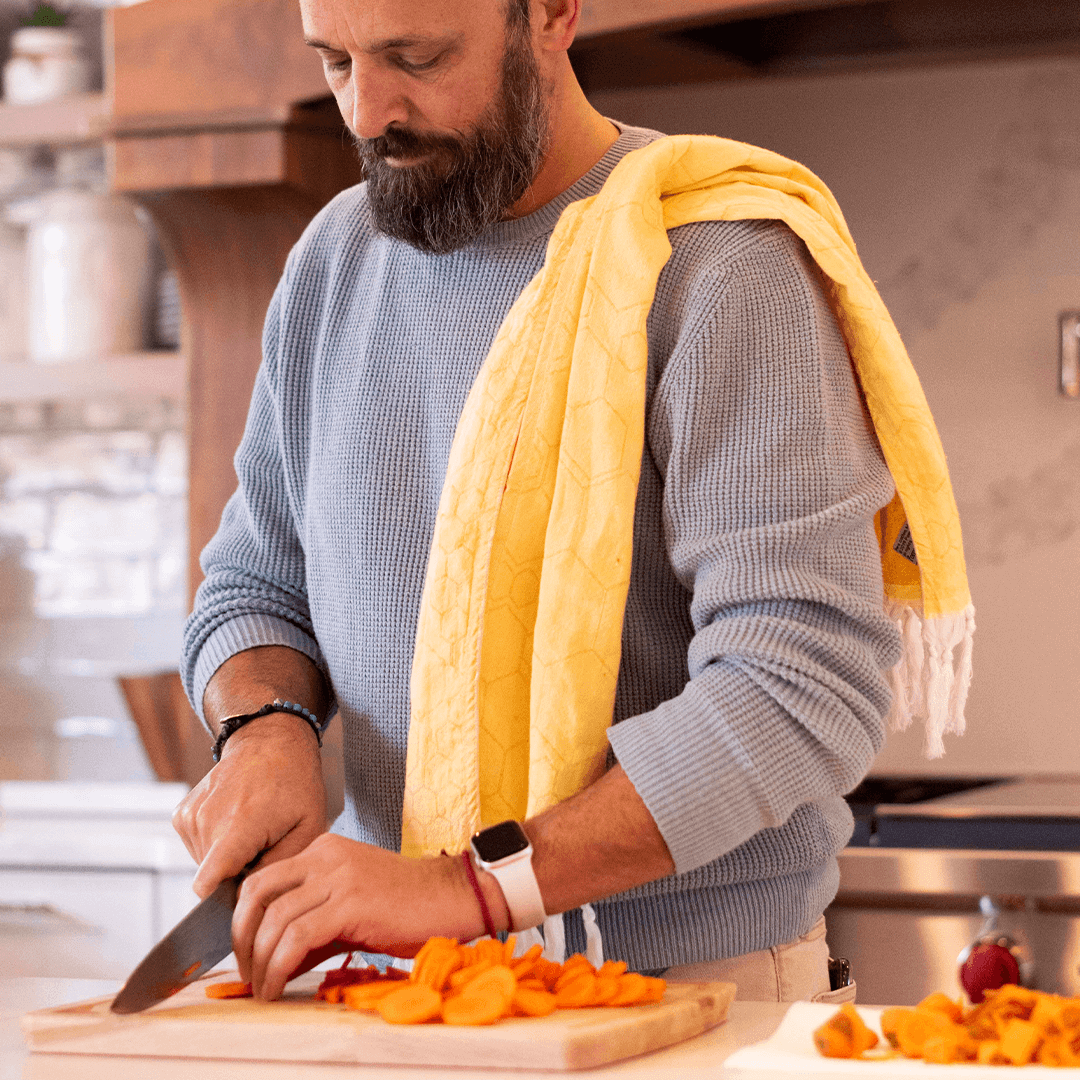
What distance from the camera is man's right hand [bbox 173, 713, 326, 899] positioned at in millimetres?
939

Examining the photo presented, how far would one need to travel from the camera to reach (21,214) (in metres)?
2.36

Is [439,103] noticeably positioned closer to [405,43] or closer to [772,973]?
[405,43]

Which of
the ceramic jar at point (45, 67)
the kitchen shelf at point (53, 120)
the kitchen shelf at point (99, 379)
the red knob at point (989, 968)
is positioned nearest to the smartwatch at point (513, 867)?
the red knob at point (989, 968)

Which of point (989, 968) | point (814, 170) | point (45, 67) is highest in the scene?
point (45, 67)

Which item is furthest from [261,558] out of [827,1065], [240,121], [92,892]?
[92,892]

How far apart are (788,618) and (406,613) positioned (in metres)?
0.29

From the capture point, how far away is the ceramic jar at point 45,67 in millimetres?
2369

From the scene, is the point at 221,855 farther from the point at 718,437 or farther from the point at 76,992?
the point at 718,437

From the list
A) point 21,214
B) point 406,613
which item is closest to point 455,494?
point 406,613

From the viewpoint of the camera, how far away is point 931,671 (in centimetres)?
107

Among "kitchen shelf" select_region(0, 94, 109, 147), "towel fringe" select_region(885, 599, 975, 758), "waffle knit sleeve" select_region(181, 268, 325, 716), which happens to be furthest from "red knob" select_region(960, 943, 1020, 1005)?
"kitchen shelf" select_region(0, 94, 109, 147)

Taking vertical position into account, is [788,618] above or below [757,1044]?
above

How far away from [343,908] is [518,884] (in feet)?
0.33

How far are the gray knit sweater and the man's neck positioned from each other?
0.04 feet
